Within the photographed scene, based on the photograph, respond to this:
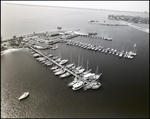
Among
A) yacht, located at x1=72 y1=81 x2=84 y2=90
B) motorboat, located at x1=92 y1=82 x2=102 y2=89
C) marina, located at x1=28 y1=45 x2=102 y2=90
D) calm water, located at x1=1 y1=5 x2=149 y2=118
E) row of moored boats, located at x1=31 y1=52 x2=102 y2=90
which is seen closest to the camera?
calm water, located at x1=1 y1=5 x2=149 y2=118

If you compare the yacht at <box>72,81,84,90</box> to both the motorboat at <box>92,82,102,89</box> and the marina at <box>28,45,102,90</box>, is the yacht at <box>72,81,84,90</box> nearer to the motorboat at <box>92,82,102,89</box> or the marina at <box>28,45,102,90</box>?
the marina at <box>28,45,102,90</box>

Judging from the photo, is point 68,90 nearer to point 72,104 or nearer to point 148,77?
point 72,104

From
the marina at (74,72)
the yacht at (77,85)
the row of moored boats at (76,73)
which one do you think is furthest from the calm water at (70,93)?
the marina at (74,72)

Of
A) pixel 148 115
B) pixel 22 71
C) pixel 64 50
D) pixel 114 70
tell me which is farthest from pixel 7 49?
pixel 148 115

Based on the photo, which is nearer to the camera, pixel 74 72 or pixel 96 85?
pixel 96 85

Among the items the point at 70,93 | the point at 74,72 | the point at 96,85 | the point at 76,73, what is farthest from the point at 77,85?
the point at 74,72

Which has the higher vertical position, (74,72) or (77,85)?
(74,72)

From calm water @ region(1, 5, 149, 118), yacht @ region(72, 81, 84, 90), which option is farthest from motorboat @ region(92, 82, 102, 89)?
yacht @ region(72, 81, 84, 90)

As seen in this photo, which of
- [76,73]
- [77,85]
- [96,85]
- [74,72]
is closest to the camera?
[77,85]

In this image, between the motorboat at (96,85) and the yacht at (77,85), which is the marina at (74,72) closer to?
the yacht at (77,85)

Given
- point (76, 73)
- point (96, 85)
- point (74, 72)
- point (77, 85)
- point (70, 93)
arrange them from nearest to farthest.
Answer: point (70, 93) → point (77, 85) → point (96, 85) → point (76, 73) → point (74, 72)

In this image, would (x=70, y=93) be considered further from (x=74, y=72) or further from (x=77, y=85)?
(x=74, y=72)
